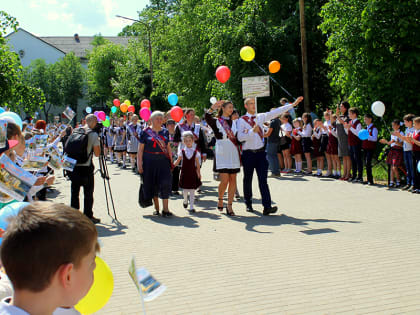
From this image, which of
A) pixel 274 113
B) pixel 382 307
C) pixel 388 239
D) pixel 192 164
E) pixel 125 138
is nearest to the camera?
pixel 382 307

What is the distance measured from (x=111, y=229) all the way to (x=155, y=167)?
1626 mm

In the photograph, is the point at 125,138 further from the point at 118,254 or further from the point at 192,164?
the point at 118,254

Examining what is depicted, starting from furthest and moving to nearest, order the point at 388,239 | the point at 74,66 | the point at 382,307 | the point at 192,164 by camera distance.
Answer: the point at 74,66 < the point at 192,164 < the point at 388,239 < the point at 382,307

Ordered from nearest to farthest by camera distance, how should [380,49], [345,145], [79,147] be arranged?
[79,147]
[380,49]
[345,145]

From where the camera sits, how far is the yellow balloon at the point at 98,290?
2.04 meters

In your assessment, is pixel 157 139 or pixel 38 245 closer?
pixel 38 245

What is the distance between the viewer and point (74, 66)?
7644 cm

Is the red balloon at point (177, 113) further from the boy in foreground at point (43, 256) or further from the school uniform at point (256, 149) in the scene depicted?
the boy in foreground at point (43, 256)

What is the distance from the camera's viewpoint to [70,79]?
74.6 m

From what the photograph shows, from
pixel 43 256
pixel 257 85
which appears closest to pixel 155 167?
pixel 43 256

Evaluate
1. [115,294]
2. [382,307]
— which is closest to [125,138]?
[115,294]

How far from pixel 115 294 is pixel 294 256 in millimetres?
2439

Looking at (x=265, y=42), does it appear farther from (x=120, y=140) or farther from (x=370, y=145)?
(x=370, y=145)

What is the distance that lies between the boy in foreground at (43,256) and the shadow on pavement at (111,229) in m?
6.92
